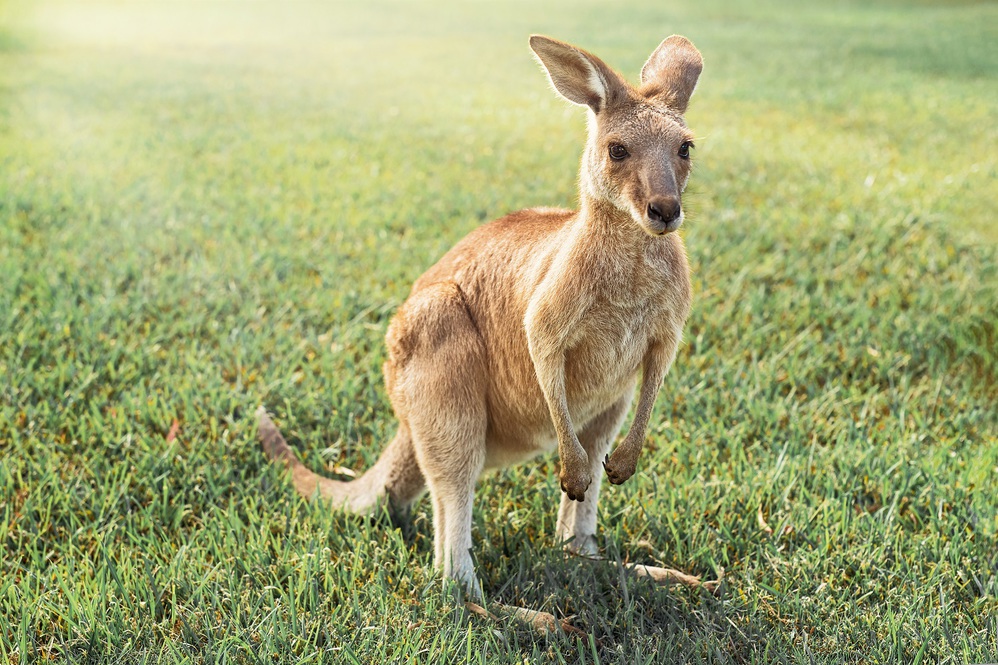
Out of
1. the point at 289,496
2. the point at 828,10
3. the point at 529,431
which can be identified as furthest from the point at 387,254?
the point at 828,10

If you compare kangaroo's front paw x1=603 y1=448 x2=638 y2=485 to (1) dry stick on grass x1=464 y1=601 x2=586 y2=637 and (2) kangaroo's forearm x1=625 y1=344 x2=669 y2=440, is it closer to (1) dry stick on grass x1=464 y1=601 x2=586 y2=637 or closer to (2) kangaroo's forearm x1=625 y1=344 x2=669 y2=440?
(2) kangaroo's forearm x1=625 y1=344 x2=669 y2=440

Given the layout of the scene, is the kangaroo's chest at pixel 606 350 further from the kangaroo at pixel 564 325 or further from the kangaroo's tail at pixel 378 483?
the kangaroo's tail at pixel 378 483

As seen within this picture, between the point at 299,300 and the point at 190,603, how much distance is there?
2.02m

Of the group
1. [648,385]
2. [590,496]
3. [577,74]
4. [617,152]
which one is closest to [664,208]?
[617,152]

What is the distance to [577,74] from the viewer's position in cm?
202

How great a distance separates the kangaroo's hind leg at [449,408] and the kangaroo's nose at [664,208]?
74cm

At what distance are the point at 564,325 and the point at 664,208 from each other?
0.43 metres

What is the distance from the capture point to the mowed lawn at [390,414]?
240cm

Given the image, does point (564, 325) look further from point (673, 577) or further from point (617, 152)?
point (673, 577)

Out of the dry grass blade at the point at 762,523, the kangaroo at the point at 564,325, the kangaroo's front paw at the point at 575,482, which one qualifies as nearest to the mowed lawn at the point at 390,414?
the dry grass blade at the point at 762,523

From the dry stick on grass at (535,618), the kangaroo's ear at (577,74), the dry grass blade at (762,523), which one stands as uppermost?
the kangaroo's ear at (577,74)

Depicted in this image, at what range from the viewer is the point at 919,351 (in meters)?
3.82

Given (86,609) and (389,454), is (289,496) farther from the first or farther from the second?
→ (86,609)

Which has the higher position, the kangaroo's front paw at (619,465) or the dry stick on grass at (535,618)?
the kangaroo's front paw at (619,465)
